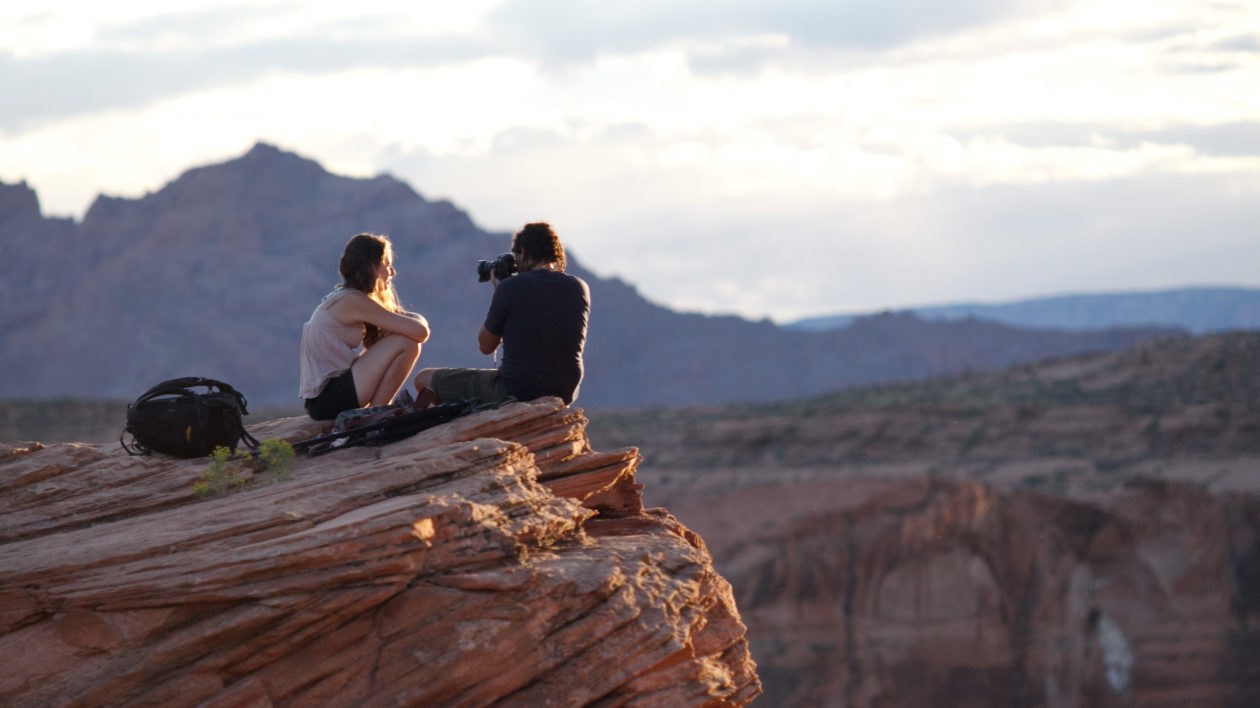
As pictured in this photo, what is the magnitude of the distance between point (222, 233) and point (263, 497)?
307 ft

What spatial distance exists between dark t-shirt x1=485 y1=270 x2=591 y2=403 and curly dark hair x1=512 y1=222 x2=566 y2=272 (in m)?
0.17

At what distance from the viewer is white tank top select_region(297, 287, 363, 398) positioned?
841 cm

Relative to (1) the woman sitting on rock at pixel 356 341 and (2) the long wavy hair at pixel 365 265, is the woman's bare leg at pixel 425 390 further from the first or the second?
(2) the long wavy hair at pixel 365 265

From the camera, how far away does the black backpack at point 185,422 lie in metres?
7.85

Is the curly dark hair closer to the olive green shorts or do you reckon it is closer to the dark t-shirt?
the dark t-shirt

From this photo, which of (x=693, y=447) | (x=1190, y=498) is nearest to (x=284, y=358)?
(x=693, y=447)

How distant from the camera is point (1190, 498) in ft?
99.3

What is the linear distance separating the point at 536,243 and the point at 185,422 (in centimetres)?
253

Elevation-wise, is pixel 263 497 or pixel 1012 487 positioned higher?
pixel 263 497

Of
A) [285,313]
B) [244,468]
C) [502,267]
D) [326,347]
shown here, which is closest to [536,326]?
[502,267]

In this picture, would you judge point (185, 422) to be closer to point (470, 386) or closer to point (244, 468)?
point (244, 468)

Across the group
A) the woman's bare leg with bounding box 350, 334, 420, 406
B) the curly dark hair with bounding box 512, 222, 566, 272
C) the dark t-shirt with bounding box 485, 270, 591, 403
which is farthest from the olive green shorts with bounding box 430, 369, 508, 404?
the curly dark hair with bounding box 512, 222, 566, 272

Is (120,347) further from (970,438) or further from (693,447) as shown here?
(970,438)

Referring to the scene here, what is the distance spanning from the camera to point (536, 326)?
8320 millimetres
